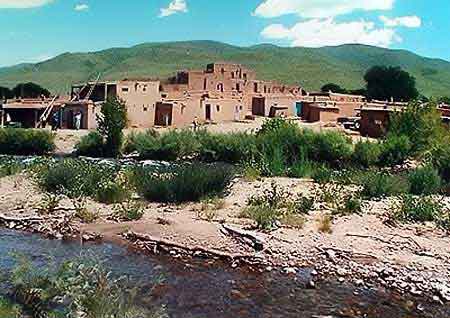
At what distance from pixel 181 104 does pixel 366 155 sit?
2316cm

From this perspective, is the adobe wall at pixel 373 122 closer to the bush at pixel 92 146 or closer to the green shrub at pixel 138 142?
the green shrub at pixel 138 142

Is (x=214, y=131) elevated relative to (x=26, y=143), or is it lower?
elevated

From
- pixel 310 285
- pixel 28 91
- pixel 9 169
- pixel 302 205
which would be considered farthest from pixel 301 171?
pixel 28 91

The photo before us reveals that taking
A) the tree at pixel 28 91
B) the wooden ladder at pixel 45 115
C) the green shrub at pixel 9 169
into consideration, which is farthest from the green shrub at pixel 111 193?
the tree at pixel 28 91

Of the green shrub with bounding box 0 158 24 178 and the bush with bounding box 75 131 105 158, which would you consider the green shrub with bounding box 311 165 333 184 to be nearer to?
the green shrub with bounding box 0 158 24 178

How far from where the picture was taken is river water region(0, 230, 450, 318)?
39.5ft

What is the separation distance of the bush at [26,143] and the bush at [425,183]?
23.9 meters

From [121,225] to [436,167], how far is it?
12887 millimetres

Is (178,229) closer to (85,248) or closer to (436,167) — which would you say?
(85,248)

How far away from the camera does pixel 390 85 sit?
79.9m

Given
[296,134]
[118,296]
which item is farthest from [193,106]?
[118,296]

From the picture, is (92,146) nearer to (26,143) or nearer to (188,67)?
(26,143)

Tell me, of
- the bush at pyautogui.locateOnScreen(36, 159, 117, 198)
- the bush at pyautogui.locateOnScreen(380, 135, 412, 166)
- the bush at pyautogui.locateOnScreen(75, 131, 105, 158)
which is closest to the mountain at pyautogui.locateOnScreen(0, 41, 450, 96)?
the bush at pyautogui.locateOnScreen(75, 131, 105, 158)

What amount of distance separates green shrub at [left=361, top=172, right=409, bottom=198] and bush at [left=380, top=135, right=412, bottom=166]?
9.56 meters
